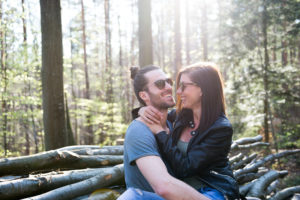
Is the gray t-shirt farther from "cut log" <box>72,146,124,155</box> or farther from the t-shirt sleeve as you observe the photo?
"cut log" <box>72,146,124,155</box>

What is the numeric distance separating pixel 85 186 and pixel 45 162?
719mm

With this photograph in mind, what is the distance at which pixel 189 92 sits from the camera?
2.57 metres

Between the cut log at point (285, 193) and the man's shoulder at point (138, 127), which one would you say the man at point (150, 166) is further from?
the cut log at point (285, 193)

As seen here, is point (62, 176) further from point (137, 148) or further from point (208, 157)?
point (208, 157)

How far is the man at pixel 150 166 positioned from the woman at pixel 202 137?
17 centimetres

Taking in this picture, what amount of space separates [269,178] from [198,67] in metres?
3.56

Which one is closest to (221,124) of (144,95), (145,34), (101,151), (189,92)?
(189,92)

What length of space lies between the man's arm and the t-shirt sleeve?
0.09m

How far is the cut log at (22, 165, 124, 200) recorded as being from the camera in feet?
9.75

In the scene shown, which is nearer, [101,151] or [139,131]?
[139,131]

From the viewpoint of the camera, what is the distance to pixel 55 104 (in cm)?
523

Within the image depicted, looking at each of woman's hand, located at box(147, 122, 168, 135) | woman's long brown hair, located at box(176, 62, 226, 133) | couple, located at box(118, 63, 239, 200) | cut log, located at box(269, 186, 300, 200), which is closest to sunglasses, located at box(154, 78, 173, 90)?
couple, located at box(118, 63, 239, 200)

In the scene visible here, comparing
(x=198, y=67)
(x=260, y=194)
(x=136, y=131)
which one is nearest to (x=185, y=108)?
(x=198, y=67)

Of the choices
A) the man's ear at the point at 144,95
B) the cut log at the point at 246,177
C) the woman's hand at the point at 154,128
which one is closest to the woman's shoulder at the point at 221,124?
the woman's hand at the point at 154,128
